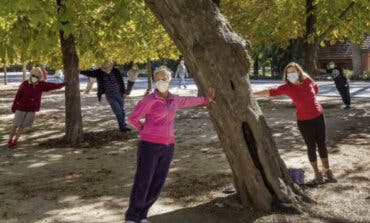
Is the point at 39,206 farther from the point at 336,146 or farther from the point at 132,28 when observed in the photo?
the point at 132,28

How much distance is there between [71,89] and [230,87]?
6.36 meters

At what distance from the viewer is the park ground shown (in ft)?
20.3

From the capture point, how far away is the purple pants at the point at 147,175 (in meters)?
5.42

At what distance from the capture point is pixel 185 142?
38.2 feet

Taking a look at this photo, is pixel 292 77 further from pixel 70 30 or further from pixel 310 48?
pixel 310 48

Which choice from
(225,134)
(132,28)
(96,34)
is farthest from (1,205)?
(132,28)

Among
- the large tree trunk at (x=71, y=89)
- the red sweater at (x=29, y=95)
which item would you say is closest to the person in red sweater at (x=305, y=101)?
the large tree trunk at (x=71, y=89)

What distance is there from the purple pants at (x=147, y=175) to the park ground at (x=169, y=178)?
45cm

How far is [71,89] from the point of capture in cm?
1149

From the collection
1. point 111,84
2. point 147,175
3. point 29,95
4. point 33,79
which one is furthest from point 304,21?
point 147,175

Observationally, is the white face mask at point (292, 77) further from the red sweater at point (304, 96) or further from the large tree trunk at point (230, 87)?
the large tree trunk at point (230, 87)

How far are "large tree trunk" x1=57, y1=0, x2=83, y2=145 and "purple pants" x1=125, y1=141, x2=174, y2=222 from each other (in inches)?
247

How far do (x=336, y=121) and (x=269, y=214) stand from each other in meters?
9.24

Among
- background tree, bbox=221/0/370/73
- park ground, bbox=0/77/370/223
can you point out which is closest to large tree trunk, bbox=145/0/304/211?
park ground, bbox=0/77/370/223
